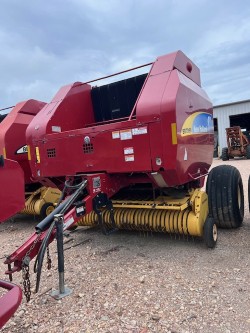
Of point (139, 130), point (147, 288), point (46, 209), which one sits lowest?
point (147, 288)

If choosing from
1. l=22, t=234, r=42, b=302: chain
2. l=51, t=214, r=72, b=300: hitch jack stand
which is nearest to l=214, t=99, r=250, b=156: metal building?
l=51, t=214, r=72, b=300: hitch jack stand

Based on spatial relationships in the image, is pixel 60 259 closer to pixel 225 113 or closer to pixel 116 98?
pixel 116 98

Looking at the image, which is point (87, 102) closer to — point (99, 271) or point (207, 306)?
point (99, 271)

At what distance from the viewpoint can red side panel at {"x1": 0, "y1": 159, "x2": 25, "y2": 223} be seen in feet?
5.20

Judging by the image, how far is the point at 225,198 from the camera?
13.4ft

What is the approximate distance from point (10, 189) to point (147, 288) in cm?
165

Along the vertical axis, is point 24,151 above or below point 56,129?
below

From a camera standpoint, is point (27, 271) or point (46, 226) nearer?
point (27, 271)

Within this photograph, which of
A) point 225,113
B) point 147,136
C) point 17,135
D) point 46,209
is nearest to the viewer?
point 147,136

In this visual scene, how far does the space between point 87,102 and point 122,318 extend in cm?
325

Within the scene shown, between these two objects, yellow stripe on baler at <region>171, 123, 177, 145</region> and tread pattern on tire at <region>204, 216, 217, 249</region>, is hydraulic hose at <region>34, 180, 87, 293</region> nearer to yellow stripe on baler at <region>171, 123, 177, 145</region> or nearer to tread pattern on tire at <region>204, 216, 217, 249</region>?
yellow stripe on baler at <region>171, 123, 177, 145</region>

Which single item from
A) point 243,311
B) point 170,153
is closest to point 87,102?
point 170,153

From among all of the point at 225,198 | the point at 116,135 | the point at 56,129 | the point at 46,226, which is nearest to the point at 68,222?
the point at 46,226

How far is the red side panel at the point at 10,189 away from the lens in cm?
158
